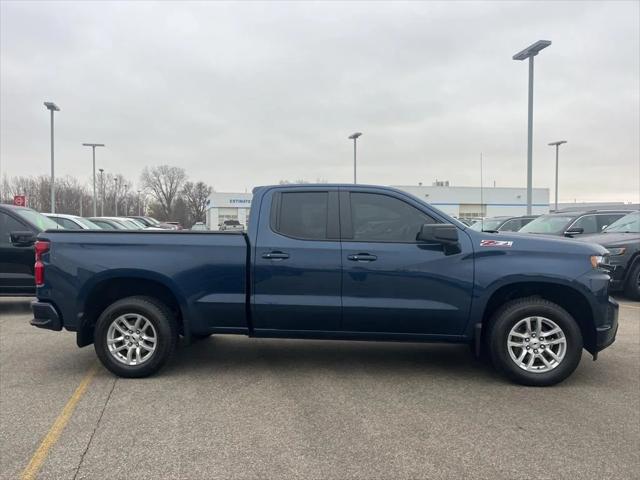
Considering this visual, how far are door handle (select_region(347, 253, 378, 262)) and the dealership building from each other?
55.4 meters

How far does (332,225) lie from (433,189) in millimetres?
59258

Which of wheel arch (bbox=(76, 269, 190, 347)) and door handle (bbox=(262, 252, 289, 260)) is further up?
door handle (bbox=(262, 252, 289, 260))

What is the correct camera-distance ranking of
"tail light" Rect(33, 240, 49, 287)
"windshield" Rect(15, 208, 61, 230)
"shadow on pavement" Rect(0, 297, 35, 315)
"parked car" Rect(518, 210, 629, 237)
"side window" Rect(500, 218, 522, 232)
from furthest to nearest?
1. "side window" Rect(500, 218, 522, 232)
2. "parked car" Rect(518, 210, 629, 237)
3. "shadow on pavement" Rect(0, 297, 35, 315)
4. "windshield" Rect(15, 208, 61, 230)
5. "tail light" Rect(33, 240, 49, 287)

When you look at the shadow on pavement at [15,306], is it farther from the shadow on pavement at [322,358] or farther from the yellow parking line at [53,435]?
the yellow parking line at [53,435]

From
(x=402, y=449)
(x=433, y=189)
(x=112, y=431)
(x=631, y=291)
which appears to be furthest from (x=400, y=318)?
(x=433, y=189)

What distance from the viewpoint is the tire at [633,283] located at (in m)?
9.95

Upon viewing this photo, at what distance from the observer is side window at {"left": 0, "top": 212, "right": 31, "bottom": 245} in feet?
28.5

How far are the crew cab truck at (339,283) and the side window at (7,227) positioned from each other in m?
4.01

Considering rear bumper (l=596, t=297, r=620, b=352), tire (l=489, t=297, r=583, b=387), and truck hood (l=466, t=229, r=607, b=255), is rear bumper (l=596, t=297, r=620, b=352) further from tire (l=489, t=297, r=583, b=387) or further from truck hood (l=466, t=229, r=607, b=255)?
truck hood (l=466, t=229, r=607, b=255)

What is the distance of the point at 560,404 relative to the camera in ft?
15.2

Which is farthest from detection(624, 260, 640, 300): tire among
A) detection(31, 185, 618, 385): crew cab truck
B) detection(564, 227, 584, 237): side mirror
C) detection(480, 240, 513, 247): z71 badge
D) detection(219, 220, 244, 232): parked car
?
detection(219, 220, 244, 232): parked car

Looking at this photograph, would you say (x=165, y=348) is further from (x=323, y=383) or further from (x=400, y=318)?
(x=400, y=318)

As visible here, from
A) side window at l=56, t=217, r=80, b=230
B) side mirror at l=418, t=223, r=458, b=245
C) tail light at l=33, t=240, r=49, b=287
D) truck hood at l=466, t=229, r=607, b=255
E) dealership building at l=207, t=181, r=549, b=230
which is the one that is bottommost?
tail light at l=33, t=240, r=49, b=287

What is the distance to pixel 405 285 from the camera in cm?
506
